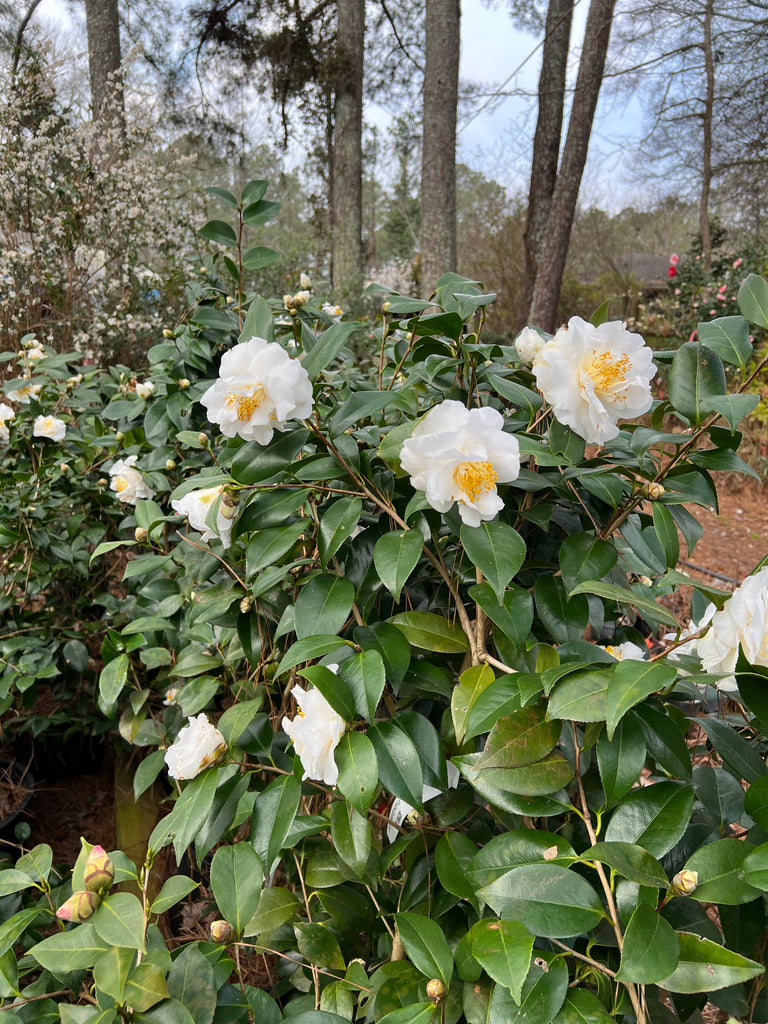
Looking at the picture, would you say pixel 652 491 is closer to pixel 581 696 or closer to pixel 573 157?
pixel 581 696

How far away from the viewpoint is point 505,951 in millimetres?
470

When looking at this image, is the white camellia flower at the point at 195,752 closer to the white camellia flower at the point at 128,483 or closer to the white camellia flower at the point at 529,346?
the white camellia flower at the point at 529,346

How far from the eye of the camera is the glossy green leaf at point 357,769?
1.84 feet

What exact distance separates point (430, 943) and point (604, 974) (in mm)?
156

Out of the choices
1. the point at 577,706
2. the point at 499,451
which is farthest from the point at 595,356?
the point at 577,706

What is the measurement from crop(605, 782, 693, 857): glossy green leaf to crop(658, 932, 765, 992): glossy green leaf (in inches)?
2.4

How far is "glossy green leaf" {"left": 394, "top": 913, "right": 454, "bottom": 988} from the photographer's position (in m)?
0.58

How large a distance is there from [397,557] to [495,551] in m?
0.10

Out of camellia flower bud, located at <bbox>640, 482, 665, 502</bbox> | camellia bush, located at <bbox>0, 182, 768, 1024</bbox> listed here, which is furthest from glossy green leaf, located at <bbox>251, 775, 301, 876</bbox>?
camellia flower bud, located at <bbox>640, 482, 665, 502</bbox>

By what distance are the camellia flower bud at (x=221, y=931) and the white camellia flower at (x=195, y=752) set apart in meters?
0.14

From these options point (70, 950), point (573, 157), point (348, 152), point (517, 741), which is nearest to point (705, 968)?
point (517, 741)

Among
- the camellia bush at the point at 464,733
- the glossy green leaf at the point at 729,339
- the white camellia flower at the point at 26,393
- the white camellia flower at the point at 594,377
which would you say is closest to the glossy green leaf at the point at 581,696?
the camellia bush at the point at 464,733

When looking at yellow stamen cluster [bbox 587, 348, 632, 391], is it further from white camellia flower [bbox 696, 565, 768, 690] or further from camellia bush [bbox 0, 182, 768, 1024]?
white camellia flower [bbox 696, 565, 768, 690]

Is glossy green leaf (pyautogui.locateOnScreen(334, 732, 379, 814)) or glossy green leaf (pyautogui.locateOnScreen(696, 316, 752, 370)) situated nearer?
glossy green leaf (pyautogui.locateOnScreen(334, 732, 379, 814))
